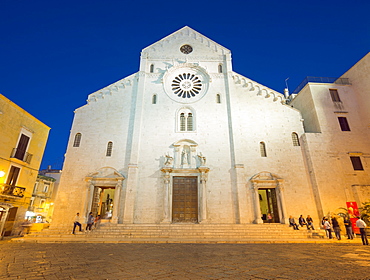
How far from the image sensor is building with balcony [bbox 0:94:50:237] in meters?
14.3

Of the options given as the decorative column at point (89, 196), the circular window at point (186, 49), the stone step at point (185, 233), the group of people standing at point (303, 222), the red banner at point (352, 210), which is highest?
the circular window at point (186, 49)

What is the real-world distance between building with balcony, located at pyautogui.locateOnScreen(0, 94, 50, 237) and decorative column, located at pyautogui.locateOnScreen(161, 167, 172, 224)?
32.6 feet

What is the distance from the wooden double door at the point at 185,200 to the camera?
52.0ft

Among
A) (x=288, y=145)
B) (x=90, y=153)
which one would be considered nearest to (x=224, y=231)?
(x=288, y=145)

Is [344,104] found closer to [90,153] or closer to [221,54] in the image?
[221,54]

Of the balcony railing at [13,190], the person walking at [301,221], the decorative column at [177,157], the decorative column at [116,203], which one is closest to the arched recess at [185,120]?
the decorative column at [177,157]

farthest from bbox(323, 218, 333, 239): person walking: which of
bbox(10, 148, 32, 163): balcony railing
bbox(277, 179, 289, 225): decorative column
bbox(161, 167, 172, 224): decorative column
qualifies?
bbox(10, 148, 32, 163): balcony railing

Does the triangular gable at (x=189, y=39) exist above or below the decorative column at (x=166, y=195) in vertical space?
above

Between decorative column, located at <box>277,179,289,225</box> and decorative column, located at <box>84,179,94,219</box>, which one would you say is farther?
decorative column, located at <box>84,179,94,219</box>

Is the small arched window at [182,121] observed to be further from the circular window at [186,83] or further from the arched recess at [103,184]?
the arched recess at [103,184]

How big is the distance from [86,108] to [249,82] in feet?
49.8

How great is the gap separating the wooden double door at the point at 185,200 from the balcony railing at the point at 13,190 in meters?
11.1

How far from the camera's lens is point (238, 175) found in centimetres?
1623

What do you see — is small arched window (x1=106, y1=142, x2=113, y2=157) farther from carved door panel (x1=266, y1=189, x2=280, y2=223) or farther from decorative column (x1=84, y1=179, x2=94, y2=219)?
carved door panel (x1=266, y1=189, x2=280, y2=223)
